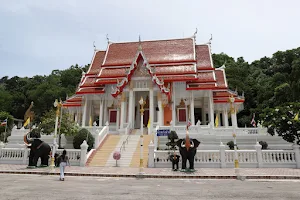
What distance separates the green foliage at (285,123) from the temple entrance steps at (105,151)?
33.3ft

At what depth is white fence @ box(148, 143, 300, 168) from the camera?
12734mm

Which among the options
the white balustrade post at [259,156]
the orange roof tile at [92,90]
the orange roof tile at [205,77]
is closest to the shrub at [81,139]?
the orange roof tile at [92,90]

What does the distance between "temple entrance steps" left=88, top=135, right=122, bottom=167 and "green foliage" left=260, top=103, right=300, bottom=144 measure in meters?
10.1

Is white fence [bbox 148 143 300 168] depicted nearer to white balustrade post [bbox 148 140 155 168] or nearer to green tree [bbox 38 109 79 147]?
white balustrade post [bbox 148 140 155 168]

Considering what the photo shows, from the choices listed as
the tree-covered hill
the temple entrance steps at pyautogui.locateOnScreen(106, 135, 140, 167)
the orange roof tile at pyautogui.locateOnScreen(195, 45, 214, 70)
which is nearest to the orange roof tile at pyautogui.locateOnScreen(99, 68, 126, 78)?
the orange roof tile at pyautogui.locateOnScreen(195, 45, 214, 70)

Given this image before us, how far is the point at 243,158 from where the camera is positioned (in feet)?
42.8

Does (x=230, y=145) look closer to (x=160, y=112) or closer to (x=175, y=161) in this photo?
(x=175, y=161)

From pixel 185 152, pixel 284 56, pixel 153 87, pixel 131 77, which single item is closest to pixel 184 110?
pixel 153 87

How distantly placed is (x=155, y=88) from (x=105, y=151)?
7.76 meters

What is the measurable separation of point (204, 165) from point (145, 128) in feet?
30.2

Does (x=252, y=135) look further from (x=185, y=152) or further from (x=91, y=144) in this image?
(x=91, y=144)

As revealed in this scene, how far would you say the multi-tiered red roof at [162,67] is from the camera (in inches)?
876

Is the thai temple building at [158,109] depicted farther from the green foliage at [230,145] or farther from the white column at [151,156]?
the green foliage at [230,145]

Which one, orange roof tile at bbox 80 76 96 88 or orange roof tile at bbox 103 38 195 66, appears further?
orange roof tile at bbox 103 38 195 66
